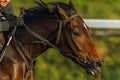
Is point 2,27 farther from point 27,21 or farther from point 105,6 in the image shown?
point 105,6

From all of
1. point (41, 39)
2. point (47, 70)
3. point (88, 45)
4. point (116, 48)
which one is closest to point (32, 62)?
point (41, 39)

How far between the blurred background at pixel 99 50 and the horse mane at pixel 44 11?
9.72ft

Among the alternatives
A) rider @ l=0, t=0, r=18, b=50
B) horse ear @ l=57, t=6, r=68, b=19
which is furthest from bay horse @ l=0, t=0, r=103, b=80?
rider @ l=0, t=0, r=18, b=50

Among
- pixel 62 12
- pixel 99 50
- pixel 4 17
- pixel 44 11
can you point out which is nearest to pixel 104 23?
pixel 99 50

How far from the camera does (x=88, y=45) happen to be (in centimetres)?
584

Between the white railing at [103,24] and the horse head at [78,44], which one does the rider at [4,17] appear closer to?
the horse head at [78,44]

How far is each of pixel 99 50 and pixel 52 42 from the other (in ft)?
11.9

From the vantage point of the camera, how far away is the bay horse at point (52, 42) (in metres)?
5.79

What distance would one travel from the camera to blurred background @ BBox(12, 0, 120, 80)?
30.5ft

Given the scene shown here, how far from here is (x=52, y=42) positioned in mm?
5949

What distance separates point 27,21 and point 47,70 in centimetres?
327

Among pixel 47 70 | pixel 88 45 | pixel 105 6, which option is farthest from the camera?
pixel 105 6

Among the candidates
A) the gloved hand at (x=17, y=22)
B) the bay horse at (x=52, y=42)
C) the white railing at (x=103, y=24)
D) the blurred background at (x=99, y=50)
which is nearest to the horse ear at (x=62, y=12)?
the bay horse at (x=52, y=42)

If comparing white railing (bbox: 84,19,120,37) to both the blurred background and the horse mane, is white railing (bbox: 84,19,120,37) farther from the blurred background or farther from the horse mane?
the horse mane
